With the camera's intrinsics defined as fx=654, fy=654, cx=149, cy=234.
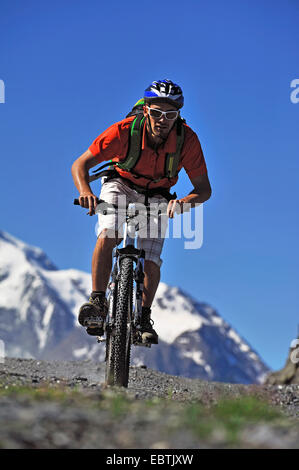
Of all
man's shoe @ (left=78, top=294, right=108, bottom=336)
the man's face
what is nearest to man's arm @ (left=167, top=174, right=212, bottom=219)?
the man's face

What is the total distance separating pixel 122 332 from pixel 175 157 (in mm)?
2210

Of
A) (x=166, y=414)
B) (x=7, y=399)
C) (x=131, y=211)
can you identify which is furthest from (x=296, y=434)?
(x=131, y=211)

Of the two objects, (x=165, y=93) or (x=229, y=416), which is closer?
(x=229, y=416)

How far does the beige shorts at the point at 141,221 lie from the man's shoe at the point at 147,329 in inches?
26.0

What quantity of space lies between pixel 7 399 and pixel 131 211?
3.89 m

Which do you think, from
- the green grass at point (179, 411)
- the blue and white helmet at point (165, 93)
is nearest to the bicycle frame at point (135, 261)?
the blue and white helmet at point (165, 93)

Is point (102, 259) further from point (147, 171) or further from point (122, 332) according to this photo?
point (147, 171)

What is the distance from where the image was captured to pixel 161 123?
25.7ft

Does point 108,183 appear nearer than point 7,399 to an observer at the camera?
No

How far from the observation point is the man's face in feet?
25.6

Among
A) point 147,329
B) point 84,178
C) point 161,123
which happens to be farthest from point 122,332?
point 161,123

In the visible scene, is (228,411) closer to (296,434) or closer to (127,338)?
(296,434)

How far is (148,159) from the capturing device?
7.95 metres

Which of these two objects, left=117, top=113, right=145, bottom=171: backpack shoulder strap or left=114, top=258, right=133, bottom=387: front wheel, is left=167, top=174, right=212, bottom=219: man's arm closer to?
left=117, top=113, right=145, bottom=171: backpack shoulder strap
